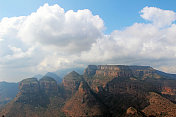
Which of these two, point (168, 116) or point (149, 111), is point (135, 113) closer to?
point (149, 111)

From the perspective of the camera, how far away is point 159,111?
619 ft

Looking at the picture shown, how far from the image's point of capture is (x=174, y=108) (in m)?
184

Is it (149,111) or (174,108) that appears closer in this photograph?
(174,108)

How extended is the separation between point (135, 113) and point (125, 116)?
47.7 feet

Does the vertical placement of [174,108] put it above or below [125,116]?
above

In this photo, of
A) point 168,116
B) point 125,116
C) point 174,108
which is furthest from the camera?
point 125,116

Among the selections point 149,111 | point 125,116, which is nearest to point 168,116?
point 149,111

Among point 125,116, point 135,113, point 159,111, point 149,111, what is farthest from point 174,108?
point 125,116

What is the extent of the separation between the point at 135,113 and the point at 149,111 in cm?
2371

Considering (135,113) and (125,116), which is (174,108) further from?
(125,116)

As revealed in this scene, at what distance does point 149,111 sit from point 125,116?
33.2 metres

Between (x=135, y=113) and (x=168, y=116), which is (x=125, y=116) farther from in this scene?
(x=168, y=116)

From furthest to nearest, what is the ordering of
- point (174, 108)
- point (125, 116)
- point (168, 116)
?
point (125, 116)
point (174, 108)
point (168, 116)

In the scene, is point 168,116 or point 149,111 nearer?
point 168,116
